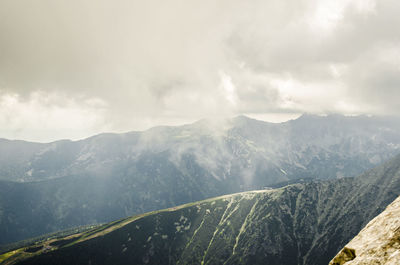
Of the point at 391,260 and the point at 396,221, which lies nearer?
the point at 391,260

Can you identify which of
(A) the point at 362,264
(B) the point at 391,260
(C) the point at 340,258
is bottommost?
(C) the point at 340,258

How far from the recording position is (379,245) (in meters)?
11.7

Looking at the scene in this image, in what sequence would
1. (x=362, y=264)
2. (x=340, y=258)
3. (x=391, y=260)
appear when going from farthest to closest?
(x=340, y=258), (x=362, y=264), (x=391, y=260)

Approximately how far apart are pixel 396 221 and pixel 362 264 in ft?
11.3

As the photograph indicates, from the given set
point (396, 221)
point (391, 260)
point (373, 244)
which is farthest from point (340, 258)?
point (391, 260)

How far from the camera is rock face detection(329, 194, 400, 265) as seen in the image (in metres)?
10.6

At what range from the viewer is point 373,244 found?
40.2 ft

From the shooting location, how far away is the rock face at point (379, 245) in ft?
34.9

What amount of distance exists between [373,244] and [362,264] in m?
1.79

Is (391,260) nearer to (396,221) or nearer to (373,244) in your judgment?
(373,244)

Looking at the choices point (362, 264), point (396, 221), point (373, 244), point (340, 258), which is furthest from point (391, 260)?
point (340, 258)

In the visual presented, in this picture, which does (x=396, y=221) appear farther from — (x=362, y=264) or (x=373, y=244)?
(x=362, y=264)

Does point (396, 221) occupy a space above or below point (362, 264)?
above

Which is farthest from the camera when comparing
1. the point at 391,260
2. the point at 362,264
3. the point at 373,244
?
the point at 373,244
